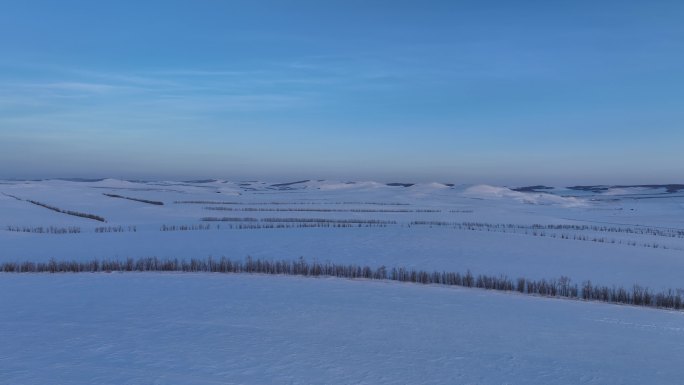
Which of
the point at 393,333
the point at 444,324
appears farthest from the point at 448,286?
the point at 393,333

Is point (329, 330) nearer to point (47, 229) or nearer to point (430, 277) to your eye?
point (430, 277)

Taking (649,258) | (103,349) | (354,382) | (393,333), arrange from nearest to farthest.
A: (354,382), (103,349), (393,333), (649,258)

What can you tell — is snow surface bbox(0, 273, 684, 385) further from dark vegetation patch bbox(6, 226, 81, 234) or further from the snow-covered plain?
dark vegetation patch bbox(6, 226, 81, 234)

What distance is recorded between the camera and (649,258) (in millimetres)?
15547

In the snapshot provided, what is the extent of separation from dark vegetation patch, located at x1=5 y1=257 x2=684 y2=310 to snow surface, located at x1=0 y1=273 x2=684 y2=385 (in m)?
0.95

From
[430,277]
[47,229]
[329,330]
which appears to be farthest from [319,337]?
[47,229]

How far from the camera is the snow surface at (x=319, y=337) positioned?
5.50m

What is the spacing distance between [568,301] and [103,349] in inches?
305

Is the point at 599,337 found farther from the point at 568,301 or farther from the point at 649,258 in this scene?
the point at 649,258

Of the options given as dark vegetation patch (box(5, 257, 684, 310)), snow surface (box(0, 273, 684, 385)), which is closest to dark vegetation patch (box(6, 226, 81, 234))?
dark vegetation patch (box(5, 257, 684, 310))

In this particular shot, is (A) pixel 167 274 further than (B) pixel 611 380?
Yes

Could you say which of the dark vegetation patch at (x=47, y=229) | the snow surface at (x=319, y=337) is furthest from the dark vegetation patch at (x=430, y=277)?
the dark vegetation patch at (x=47, y=229)

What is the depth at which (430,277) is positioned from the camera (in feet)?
39.8

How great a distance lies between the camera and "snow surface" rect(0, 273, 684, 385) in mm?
5500
